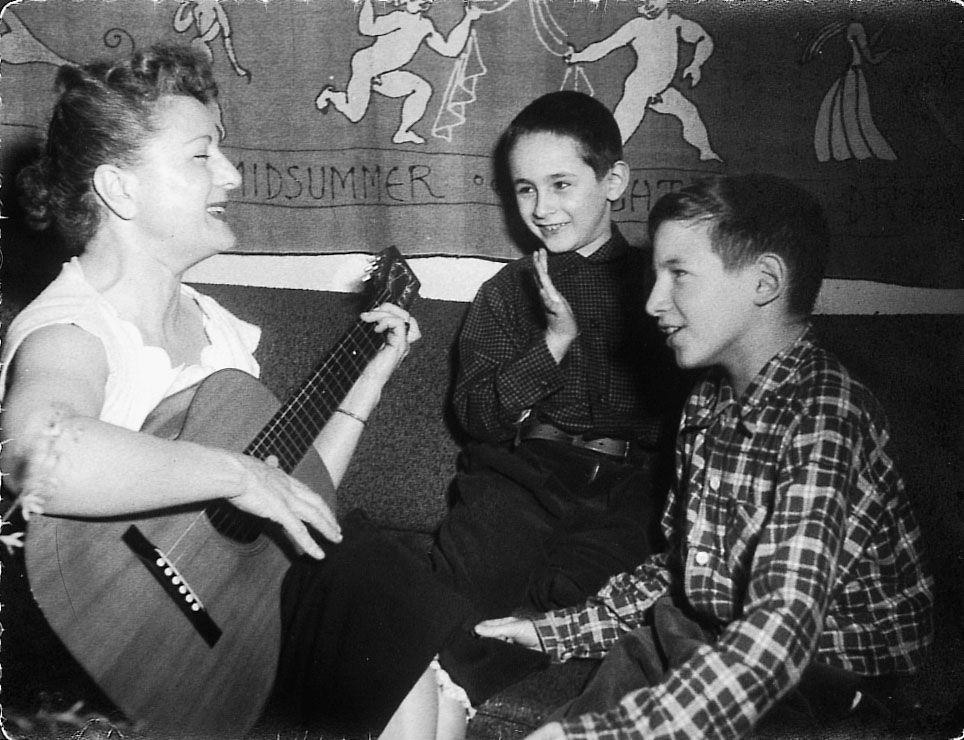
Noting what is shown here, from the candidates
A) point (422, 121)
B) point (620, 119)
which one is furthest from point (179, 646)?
point (620, 119)

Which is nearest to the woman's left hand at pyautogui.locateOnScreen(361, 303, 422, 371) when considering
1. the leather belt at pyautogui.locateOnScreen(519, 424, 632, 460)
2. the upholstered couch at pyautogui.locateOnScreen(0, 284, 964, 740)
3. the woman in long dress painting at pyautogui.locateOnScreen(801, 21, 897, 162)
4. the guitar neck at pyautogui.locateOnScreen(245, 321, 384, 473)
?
the guitar neck at pyautogui.locateOnScreen(245, 321, 384, 473)

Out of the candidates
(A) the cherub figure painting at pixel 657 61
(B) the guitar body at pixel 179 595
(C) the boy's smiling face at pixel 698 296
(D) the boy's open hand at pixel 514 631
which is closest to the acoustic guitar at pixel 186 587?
(B) the guitar body at pixel 179 595

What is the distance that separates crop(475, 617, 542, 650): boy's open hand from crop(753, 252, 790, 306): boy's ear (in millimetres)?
525

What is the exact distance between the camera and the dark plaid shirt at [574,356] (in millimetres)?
A: 1302

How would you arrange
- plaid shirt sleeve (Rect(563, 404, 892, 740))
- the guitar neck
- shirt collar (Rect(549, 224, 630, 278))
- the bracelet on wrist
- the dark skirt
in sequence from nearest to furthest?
1. plaid shirt sleeve (Rect(563, 404, 892, 740))
2. the dark skirt
3. the guitar neck
4. the bracelet on wrist
5. shirt collar (Rect(549, 224, 630, 278))

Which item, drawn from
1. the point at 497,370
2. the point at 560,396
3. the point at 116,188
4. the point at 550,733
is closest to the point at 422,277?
the point at 497,370

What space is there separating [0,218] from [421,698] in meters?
0.77

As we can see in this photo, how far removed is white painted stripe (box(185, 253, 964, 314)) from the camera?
1223mm

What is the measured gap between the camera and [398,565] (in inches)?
38.1

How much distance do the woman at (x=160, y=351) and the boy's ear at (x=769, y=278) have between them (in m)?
0.53

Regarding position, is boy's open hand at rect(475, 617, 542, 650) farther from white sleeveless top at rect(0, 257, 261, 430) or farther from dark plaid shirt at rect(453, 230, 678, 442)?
white sleeveless top at rect(0, 257, 261, 430)

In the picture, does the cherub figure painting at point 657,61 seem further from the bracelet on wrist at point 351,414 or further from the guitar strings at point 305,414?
the bracelet on wrist at point 351,414

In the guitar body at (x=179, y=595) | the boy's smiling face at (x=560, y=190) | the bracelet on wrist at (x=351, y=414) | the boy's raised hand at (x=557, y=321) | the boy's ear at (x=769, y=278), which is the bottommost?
the guitar body at (x=179, y=595)

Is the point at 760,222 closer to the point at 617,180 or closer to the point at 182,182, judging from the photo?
the point at 617,180
